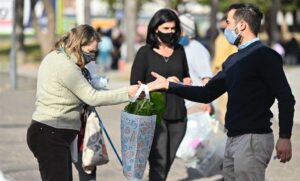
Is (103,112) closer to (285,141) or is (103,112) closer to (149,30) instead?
(149,30)

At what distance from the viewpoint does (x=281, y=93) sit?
17.1 ft

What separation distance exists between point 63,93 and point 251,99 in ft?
4.59

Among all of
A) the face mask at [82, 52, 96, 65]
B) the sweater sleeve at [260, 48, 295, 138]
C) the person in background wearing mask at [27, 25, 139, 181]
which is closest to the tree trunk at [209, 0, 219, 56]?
the face mask at [82, 52, 96, 65]

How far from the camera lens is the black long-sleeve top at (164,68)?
7484 mm

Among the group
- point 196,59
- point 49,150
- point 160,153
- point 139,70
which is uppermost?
point 139,70

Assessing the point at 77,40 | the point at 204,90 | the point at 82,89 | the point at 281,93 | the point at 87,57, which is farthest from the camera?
the point at 87,57

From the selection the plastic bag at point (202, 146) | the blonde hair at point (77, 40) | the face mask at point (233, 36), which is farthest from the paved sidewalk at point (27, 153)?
the face mask at point (233, 36)

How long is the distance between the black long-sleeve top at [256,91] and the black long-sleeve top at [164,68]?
2.01 meters

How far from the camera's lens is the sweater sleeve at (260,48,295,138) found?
5199 millimetres

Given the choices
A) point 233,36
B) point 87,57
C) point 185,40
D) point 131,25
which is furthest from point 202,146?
point 131,25

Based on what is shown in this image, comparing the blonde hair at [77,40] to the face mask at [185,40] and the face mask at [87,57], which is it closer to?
the face mask at [87,57]

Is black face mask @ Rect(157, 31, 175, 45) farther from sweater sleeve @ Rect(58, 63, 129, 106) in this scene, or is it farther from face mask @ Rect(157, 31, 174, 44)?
sweater sleeve @ Rect(58, 63, 129, 106)

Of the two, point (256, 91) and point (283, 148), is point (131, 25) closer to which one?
point (256, 91)

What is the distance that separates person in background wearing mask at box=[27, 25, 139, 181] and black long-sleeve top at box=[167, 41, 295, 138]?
94cm
